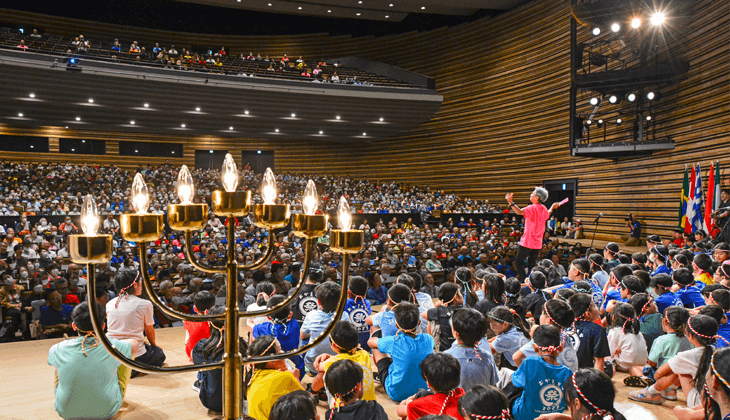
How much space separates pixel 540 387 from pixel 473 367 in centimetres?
41

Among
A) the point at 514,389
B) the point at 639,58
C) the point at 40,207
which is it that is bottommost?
the point at 514,389

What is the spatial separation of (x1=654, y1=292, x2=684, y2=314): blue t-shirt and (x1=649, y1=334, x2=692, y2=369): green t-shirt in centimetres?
97

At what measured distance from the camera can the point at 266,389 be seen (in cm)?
284

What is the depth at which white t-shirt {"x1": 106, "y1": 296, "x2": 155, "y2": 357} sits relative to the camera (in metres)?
4.21

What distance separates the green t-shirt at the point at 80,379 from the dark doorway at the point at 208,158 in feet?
74.9

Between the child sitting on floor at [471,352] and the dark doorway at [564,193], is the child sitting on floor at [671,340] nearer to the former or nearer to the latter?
the child sitting on floor at [471,352]

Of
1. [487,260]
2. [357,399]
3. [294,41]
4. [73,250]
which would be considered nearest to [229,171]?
[73,250]

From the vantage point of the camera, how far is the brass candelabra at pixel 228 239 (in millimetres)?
1061

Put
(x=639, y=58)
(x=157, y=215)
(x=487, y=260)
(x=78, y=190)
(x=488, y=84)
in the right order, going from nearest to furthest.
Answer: (x=157, y=215) → (x=487, y=260) → (x=639, y=58) → (x=78, y=190) → (x=488, y=84)

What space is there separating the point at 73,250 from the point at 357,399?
70.4 inches

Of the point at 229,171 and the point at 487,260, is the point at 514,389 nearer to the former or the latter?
the point at 229,171

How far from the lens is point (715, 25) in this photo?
1101 centimetres

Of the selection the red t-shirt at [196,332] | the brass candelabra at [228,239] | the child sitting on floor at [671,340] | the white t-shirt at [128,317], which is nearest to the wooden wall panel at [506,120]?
the child sitting on floor at [671,340]

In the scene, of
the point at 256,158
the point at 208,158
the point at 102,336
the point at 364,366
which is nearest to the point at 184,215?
the point at 102,336
